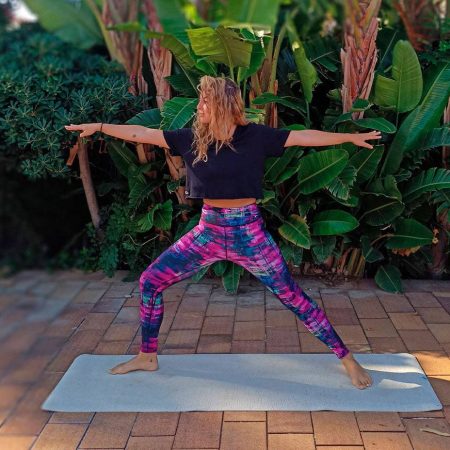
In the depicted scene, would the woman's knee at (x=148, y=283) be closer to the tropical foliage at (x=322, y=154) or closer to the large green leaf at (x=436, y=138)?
the tropical foliage at (x=322, y=154)

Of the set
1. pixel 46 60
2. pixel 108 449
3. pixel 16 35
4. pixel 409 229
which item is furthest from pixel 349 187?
pixel 16 35

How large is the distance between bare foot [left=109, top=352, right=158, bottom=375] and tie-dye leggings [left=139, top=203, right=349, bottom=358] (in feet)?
1.16

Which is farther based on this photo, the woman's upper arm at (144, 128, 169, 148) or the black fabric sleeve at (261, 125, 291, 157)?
the woman's upper arm at (144, 128, 169, 148)

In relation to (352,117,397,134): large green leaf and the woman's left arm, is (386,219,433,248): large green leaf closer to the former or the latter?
(352,117,397,134): large green leaf

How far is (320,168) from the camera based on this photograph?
17.4ft

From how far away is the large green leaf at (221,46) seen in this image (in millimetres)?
4941

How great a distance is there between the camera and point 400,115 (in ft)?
19.2

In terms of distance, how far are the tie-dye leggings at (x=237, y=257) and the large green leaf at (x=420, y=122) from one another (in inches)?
85.1

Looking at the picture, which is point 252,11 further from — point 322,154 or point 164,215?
point 164,215

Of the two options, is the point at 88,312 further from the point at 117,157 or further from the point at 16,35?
the point at 16,35

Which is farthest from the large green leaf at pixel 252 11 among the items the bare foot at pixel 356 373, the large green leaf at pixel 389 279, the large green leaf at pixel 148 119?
the bare foot at pixel 356 373

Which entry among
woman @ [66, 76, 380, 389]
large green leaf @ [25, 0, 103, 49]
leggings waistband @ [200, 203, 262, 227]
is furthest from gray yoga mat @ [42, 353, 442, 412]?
large green leaf @ [25, 0, 103, 49]

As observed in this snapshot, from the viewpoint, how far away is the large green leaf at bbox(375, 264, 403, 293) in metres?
5.61

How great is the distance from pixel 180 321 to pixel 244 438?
5.85 feet
